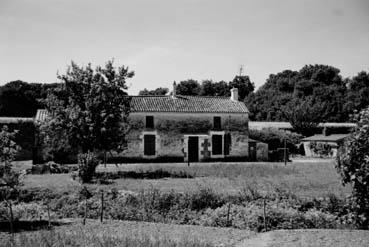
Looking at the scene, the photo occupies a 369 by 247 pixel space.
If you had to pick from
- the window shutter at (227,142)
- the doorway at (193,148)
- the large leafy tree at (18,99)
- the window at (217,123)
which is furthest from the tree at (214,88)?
the doorway at (193,148)

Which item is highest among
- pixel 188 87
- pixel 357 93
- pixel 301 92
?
pixel 188 87

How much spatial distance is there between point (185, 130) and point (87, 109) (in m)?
11.9

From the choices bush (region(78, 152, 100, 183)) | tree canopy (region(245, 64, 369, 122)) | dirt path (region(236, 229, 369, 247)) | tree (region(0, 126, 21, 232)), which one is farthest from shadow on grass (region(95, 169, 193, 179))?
tree canopy (region(245, 64, 369, 122))

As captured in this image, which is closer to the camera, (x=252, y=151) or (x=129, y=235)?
(x=129, y=235)

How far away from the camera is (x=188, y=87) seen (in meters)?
69.0

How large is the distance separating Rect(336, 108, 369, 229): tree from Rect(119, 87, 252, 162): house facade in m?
20.1

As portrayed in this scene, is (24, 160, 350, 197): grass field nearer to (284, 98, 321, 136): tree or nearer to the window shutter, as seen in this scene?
the window shutter

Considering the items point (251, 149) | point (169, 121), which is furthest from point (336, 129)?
point (169, 121)

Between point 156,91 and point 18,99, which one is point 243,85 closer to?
point 156,91

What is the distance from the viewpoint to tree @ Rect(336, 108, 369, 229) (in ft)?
35.7

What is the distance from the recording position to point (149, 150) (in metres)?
31.4

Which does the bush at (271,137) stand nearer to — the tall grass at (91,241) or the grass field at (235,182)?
the grass field at (235,182)

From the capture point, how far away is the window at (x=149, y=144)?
103ft

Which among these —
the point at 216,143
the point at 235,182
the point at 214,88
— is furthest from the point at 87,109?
the point at 214,88
